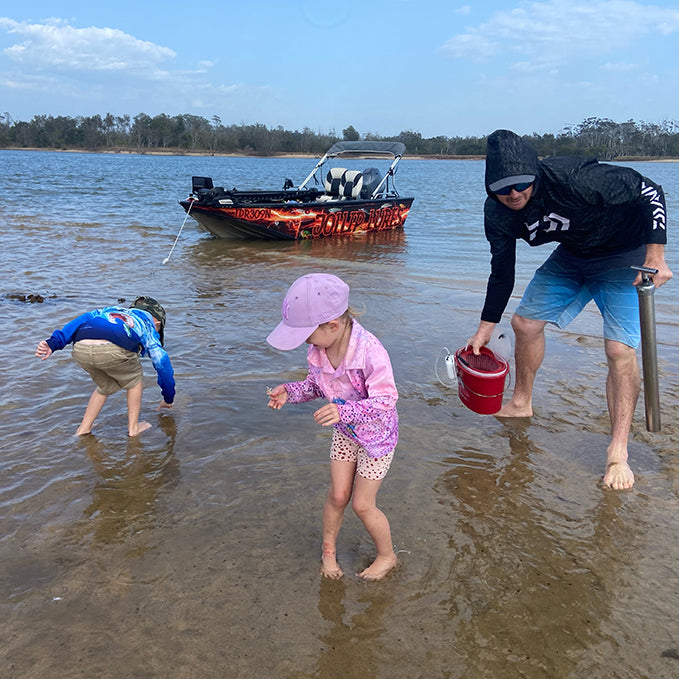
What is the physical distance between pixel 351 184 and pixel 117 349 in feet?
39.5

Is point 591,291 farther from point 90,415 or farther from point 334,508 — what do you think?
point 90,415

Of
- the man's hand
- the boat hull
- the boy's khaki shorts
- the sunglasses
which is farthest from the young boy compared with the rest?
the boat hull

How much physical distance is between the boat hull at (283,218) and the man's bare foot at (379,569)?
10262 millimetres

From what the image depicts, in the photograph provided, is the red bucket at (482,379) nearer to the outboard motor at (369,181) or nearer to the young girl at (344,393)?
the young girl at (344,393)

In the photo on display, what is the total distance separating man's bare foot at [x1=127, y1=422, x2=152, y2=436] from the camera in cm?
401

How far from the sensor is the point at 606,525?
3.06 metres

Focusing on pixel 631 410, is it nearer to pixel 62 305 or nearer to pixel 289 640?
A: pixel 289 640

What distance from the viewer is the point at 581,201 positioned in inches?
133

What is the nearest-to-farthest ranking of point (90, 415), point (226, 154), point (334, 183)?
1. point (90, 415)
2. point (334, 183)
3. point (226, 154)

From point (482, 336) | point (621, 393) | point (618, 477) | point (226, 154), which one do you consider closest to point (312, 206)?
point (482, 336)

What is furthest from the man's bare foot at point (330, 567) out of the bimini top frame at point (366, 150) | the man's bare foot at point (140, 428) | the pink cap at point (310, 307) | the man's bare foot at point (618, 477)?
the bimini top frame at point (366, 150)

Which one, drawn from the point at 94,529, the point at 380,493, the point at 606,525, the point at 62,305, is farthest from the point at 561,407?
the point at 62,305

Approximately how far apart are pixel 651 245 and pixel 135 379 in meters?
3.16

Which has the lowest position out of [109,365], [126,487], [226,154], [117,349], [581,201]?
[126,487]
